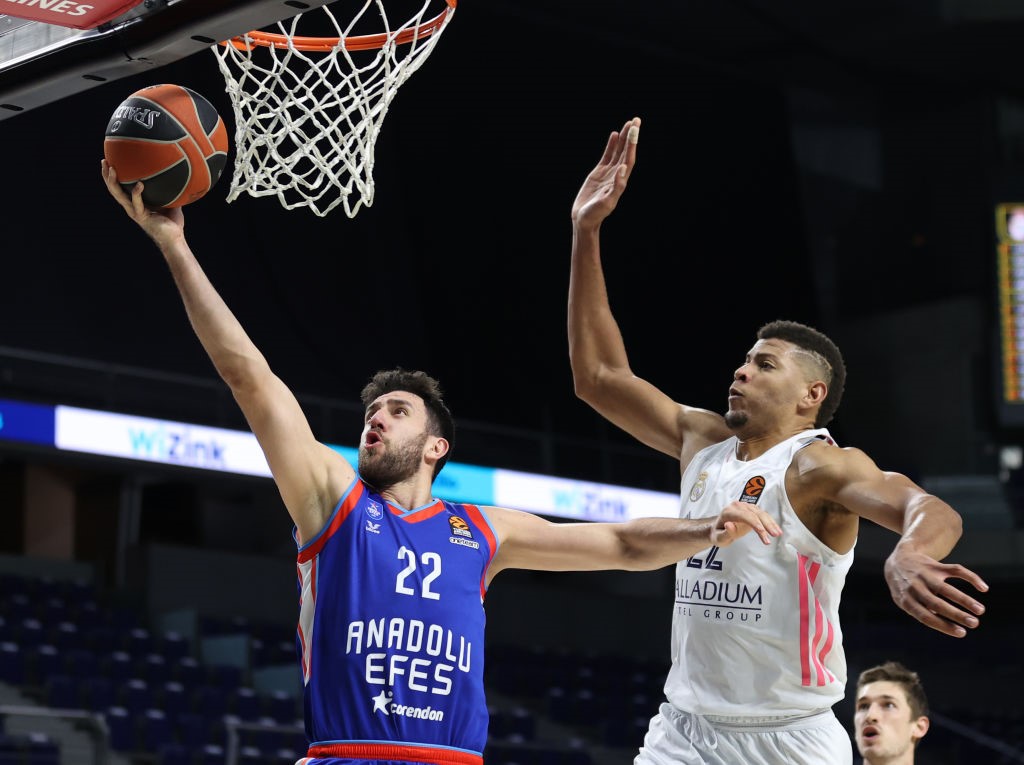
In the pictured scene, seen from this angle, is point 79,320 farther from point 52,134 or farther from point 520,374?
point 520,374

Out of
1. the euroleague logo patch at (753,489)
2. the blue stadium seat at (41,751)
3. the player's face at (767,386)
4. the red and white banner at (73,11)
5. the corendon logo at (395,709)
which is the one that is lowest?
the blue stadium seat at (41,751)

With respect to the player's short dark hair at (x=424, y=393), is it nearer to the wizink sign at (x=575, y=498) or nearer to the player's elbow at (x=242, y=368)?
the player's elbow at (x=242, y=368)

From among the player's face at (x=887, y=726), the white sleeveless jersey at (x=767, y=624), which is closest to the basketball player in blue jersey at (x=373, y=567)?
the white sleeveless jersey at (x=767, y=624)

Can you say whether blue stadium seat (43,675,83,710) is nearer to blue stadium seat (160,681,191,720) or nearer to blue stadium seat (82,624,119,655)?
blue stadium seat (160,681,191,720)

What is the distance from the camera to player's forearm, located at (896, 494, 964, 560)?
3.08m

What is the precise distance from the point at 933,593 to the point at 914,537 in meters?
0.27

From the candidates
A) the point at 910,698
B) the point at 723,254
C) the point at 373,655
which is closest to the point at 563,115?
the point at 723,254

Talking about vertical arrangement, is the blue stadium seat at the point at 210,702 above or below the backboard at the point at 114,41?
below

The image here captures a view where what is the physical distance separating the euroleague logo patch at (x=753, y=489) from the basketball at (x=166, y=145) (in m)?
1.64

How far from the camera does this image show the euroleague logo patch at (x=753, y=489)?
13.0 ft

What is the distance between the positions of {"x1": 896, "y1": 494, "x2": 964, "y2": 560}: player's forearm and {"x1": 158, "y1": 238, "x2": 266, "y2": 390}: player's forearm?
150 cm

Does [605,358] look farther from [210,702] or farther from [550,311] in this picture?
[550,311]

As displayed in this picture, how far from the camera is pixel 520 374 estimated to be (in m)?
17.3

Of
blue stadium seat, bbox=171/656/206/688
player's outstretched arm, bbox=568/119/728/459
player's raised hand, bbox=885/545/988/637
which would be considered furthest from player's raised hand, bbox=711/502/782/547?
blue stadium seat, bbox=171/656/206/688
